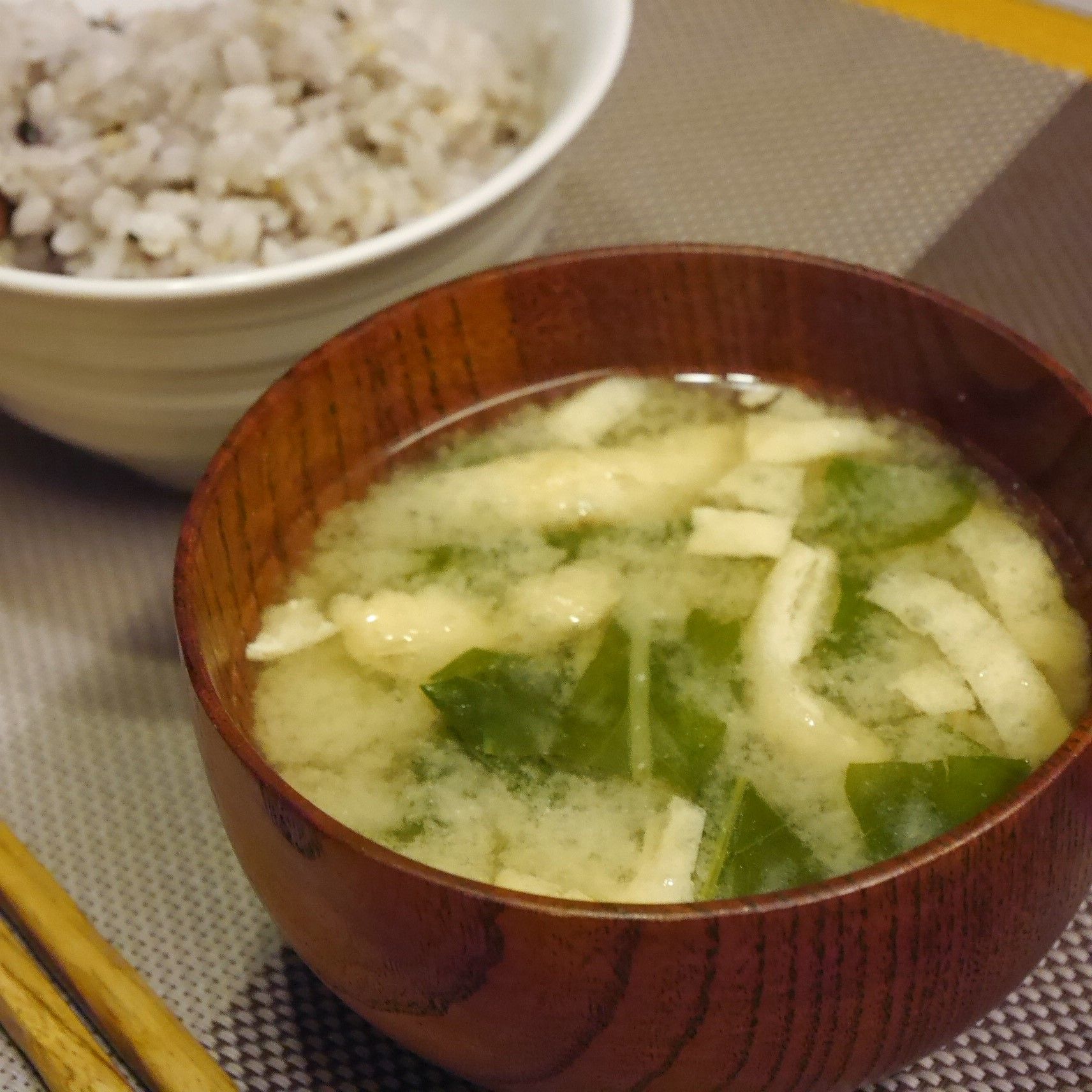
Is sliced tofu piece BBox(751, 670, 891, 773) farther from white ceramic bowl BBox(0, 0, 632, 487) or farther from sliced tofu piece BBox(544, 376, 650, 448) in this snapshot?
white ceramic bowl BBox(0, 0, 632, 487)

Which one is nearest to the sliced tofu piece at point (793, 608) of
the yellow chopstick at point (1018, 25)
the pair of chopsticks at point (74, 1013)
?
the pair of chopsticks at point (74, 1013)

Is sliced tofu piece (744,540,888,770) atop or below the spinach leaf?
atop

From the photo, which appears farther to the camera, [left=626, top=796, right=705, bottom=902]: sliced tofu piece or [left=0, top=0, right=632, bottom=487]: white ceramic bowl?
[left=0, top=0, right=632, bottom=487]: white ceramic bowl

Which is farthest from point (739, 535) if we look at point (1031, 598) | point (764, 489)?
point (1031, 598)

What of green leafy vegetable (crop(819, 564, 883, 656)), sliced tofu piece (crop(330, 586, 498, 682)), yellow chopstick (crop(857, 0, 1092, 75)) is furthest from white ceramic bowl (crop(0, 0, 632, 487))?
yellow chopstick (crop(857, 0, 1092, 75))

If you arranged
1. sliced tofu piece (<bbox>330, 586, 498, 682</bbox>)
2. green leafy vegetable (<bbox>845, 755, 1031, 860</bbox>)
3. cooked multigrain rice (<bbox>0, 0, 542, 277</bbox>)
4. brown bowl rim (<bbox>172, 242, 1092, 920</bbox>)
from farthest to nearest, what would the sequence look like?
cooked multigrain rice (<bbox>0, 0, 542, 277</bbox>) → sliced tofu piece (<bbox>330, 586, 498, 682</bbox>) → green leafy vegetable (<bbox>845, 755, 1031, 860</bbox>) → brown bowl rim (<bbox>172, 242, 1092, 920</bbox>)

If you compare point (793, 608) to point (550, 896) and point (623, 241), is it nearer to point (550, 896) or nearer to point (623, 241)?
point (550, 896)

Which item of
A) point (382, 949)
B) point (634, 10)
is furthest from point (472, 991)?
point (634, 10)
